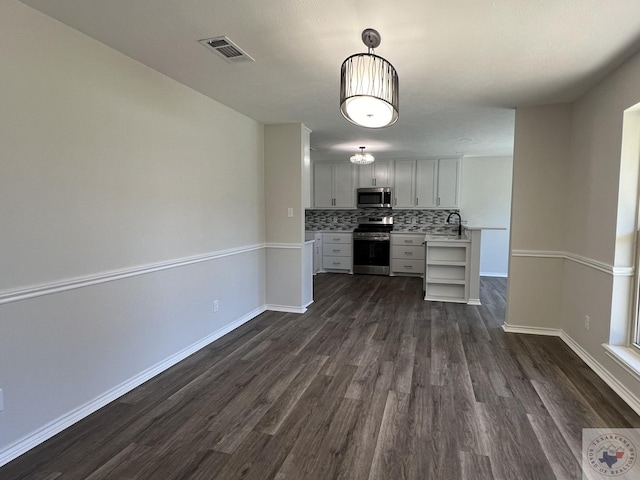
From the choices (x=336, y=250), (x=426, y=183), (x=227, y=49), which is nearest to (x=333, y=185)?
(x=336, y=250)

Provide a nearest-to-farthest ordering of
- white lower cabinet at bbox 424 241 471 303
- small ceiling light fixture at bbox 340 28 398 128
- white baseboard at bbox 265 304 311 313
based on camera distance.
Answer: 1. small ceiling light fixture at bbox 340 28 398 128
2. white baseboard at bbox 265 304 311 313
3. white lower cabinet at bbox 424 241 471 303

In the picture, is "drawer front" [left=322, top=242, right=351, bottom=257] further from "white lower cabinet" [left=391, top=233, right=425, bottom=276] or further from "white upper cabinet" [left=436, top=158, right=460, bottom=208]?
"white upper cabinet" [left=436, top=158, right=460, bottom=208]

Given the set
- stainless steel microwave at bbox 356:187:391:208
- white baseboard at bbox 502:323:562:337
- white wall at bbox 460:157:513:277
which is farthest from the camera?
stainless steel microwave at bbox 356:187:391:208

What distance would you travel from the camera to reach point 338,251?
729cm

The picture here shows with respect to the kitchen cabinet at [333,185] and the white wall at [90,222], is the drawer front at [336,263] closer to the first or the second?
the kitchen cabinet at [333,185]

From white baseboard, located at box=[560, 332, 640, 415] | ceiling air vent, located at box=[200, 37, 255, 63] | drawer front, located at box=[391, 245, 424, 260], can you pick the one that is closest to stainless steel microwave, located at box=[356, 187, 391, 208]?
drawer front, located at box=[391, 245, 424, 260]

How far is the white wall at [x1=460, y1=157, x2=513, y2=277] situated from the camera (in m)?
6.71

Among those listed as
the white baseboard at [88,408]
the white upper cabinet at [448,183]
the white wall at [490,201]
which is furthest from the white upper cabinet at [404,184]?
the white baseboard at [88,408]

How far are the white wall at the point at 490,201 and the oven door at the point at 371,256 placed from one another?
5.86 feet

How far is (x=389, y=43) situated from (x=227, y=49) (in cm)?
107

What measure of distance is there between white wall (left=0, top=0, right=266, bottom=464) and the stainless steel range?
4165 mm

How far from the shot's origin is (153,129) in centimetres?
268

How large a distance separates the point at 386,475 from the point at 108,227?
223cm

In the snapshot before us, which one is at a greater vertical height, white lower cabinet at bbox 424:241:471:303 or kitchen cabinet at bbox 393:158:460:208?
kitchen cabinet at bbox 393:158:460:208
